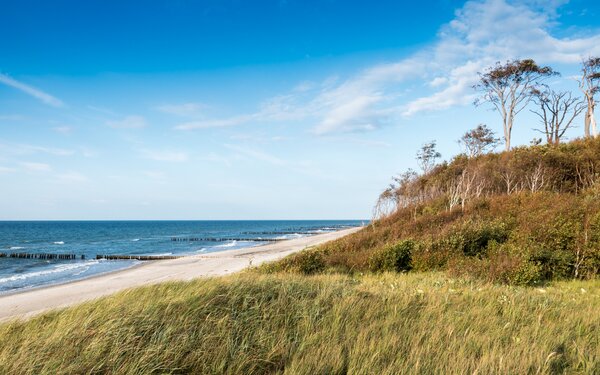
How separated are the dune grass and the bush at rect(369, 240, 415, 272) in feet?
25.3

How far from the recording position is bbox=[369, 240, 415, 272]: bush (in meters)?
13.7

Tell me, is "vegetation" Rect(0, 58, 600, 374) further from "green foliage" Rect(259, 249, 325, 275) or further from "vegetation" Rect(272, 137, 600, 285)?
"green foliage" Rect(259, 249, 325, 275)

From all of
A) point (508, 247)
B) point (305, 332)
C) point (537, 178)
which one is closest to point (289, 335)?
point (305, 332)

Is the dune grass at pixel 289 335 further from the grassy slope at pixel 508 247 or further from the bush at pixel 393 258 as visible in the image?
the bush at pixel 393 258

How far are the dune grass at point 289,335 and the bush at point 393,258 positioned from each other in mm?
7705

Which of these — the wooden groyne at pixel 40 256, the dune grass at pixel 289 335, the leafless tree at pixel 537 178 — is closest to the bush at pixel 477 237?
the dune grass at pixel 289 335

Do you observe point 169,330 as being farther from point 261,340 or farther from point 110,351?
point 261,340

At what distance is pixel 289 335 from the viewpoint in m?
4.47

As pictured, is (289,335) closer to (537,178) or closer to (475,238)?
(475,238)

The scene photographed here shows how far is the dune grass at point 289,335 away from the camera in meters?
3.68

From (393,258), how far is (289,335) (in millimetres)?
10099

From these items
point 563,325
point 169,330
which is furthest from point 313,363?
point 563,325

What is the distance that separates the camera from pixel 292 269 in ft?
42.4

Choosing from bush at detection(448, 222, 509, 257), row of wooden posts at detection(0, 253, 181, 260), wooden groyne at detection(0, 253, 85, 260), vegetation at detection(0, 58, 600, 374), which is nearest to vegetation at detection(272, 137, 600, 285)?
bush at detection(448, 222, 509, 257)
